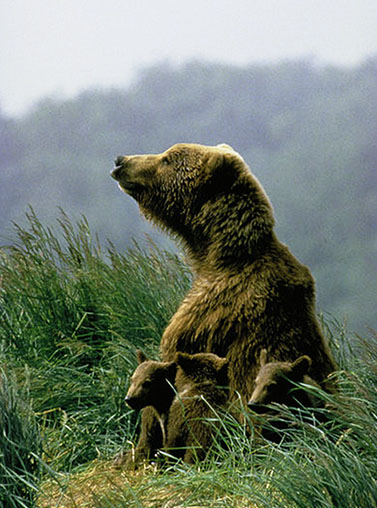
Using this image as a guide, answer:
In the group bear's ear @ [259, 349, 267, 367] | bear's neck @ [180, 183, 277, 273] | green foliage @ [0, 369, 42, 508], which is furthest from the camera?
bear's neck @ [180, 183, 277, 273]

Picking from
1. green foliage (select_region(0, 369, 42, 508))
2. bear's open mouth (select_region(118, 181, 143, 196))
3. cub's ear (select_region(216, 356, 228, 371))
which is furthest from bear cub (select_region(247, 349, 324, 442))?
bear's open mouth (select_region(118, 181, 143, 196))

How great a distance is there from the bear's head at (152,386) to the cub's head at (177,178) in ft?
2.72

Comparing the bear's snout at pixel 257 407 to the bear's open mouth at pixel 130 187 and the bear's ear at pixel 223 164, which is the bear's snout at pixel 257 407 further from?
the bear's open mouth at pixel 130 187

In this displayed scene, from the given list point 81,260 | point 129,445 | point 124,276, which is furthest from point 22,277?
point 129,445

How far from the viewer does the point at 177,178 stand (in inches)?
164

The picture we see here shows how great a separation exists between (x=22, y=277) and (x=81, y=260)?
0.49 m

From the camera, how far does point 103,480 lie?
379cm

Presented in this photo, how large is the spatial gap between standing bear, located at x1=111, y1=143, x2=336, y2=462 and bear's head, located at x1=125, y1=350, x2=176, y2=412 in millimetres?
141

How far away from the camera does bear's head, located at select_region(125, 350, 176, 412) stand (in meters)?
3.67

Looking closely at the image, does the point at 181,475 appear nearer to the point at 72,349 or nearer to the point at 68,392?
the point at 68,392

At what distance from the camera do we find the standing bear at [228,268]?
385 centimetres

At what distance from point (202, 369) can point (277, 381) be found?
398mm

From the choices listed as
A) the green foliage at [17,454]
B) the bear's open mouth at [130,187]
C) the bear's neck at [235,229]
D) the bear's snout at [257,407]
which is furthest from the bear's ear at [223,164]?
the green foliage at [17,454]

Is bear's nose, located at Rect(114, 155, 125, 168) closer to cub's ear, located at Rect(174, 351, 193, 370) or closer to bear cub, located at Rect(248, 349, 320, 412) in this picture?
cub's ear, located at Rect(174, 351, 193, 370)
